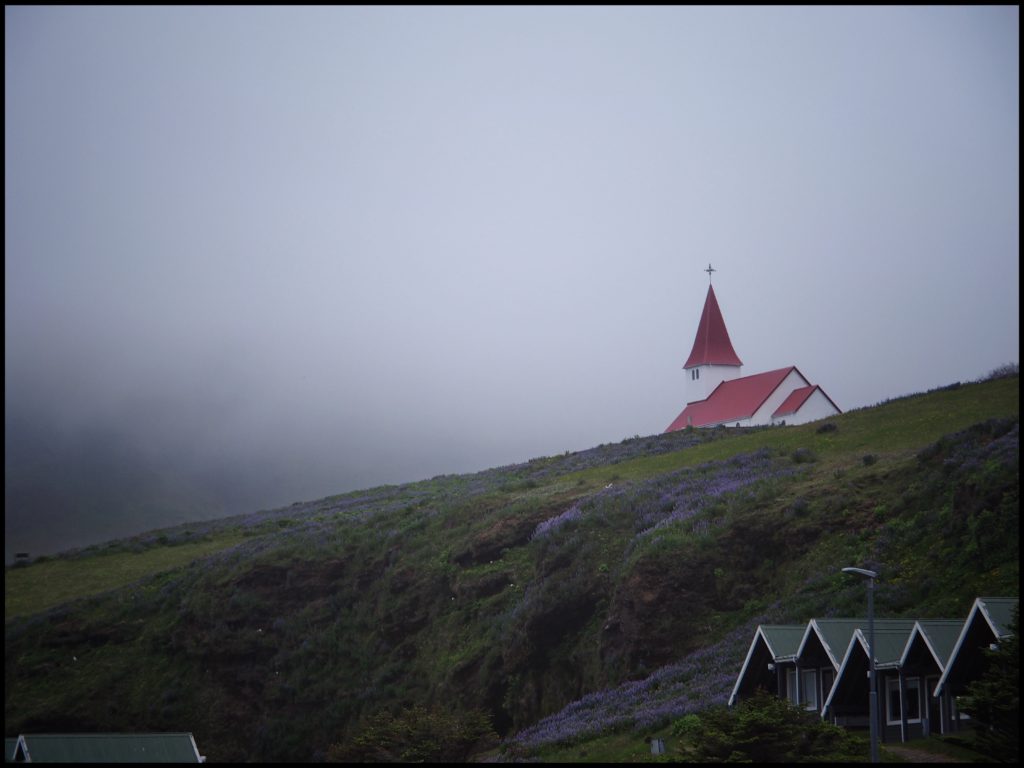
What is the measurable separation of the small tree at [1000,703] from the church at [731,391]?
4758cm

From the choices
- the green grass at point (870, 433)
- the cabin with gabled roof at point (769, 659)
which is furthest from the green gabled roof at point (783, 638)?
the green grass at point (870, 433)

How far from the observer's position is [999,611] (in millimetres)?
23500

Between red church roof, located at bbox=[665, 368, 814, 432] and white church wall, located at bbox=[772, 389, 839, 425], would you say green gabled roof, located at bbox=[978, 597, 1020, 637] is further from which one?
red church roof, located at bbox=[665, 368, 814, 432]

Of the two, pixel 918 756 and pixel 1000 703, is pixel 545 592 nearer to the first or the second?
pixel 918 756

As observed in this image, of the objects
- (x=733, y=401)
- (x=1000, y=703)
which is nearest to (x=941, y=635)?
(x=1000, y=703)

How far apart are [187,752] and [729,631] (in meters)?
18.4

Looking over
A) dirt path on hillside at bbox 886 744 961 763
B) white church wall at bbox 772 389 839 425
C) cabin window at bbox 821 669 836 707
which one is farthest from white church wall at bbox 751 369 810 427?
dirt path on hillside at bbox 886 744 961 763

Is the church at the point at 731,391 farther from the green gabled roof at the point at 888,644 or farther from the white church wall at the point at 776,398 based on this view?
the green gabled roof at the point at 888,644

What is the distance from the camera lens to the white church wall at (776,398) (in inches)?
2847

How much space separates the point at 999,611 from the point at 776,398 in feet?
164

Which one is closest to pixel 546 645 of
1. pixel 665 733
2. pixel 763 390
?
pixel 665 733

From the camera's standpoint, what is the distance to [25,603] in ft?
192

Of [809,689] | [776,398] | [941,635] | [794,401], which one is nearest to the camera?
[941,635]

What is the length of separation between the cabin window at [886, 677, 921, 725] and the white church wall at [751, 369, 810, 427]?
45983 millimetres
